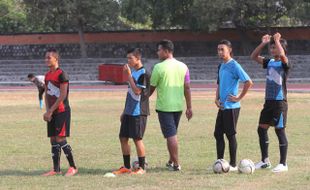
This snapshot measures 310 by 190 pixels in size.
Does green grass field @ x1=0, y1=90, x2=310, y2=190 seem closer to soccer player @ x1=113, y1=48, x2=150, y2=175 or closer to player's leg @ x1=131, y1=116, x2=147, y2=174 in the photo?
player's leg @ x1=131, y1=116, x2=147, y2=174

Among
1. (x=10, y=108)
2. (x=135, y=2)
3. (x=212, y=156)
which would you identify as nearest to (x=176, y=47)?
(x=135, y=2)

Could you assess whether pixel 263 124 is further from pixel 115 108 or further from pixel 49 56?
pixel 115 108

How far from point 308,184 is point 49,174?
12.0 feet

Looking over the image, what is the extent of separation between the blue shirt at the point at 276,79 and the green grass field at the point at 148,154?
112cm

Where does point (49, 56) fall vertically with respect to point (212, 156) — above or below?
above

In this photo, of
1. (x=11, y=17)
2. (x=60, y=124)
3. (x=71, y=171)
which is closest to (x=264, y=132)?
(x=71, y=171)

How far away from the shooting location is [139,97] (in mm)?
10070

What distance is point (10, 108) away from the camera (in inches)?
997

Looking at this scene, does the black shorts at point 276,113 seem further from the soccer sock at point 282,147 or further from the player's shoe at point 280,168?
the player's shoe at point 280,168

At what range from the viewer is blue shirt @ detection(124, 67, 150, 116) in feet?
33.0

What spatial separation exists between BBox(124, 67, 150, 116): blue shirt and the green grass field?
36.6 inches

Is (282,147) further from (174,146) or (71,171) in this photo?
(71,171)

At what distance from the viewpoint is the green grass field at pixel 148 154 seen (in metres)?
9.23

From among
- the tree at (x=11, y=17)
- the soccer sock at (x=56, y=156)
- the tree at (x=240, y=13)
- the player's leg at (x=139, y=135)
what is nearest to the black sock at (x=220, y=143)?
the player's leg at (x=139, y=135)
